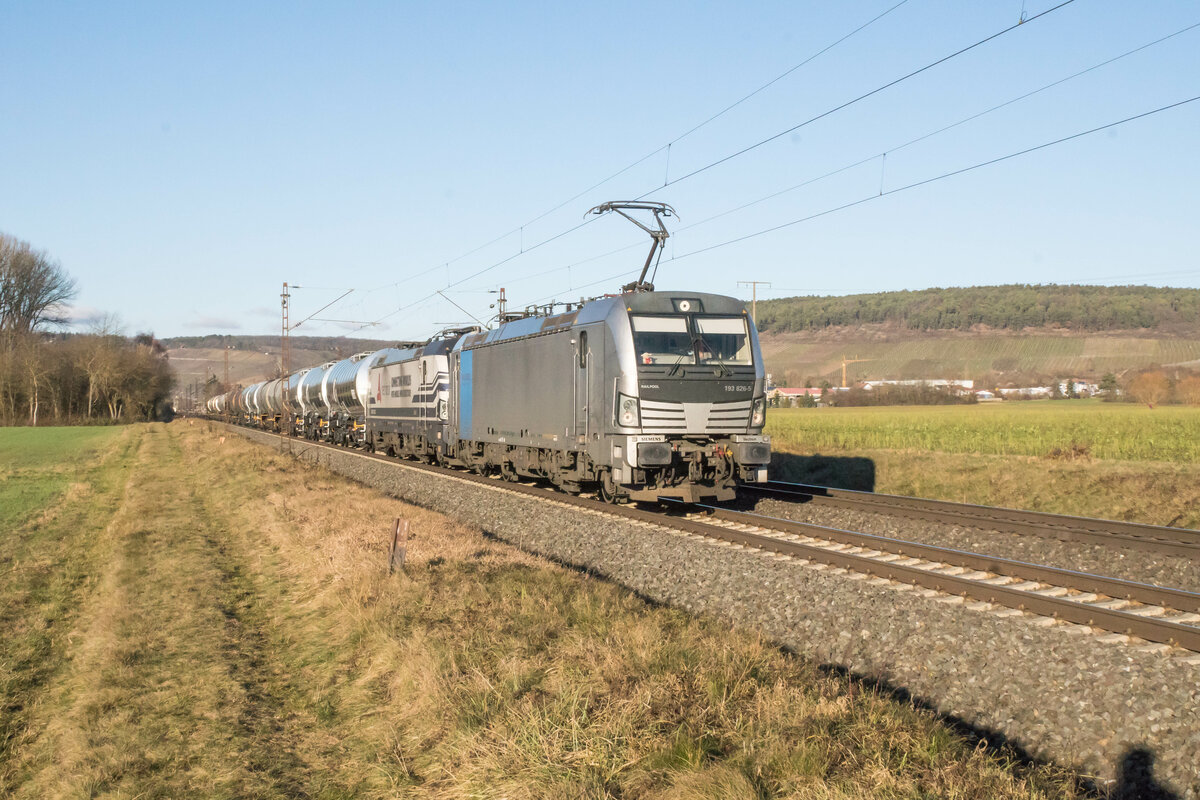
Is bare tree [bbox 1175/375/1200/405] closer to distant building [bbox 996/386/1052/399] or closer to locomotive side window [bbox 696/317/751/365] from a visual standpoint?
distant building [bbox 996/386/1052/399]

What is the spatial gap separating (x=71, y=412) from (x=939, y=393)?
76173 mm

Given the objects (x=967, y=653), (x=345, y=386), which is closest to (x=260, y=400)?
(x=345, y=386)

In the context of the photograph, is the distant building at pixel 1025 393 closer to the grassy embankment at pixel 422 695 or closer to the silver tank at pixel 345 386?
the silver tank at pixel 345 386

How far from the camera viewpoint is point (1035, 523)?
13.8 metres

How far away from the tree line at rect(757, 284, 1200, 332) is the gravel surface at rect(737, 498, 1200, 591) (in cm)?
13494

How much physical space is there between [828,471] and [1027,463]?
4991 mm

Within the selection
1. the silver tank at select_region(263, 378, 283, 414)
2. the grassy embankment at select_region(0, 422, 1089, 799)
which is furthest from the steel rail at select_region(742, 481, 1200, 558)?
the silver tank at select_region(263, 378, 283, 414)

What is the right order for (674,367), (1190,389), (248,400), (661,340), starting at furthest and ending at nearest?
(248,400) < (1190,389) < (661,340) < (674,367)

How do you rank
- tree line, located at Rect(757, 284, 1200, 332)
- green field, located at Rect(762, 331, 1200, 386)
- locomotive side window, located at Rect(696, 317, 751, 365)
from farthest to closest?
1. tree line, located at Rect(757, 284, 1200, 332)
2. green field, located at Rect(762, 331, 1200, 386)
3. locomotive side window, located at Rect(696, 317, 751, 365)

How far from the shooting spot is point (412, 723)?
630cm

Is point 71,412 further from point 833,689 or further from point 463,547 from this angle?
point 833,689

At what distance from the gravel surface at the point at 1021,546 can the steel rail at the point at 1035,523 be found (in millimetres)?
140

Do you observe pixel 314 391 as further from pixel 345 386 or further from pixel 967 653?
pixel 967 653

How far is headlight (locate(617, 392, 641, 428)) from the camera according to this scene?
14633 millimetres
